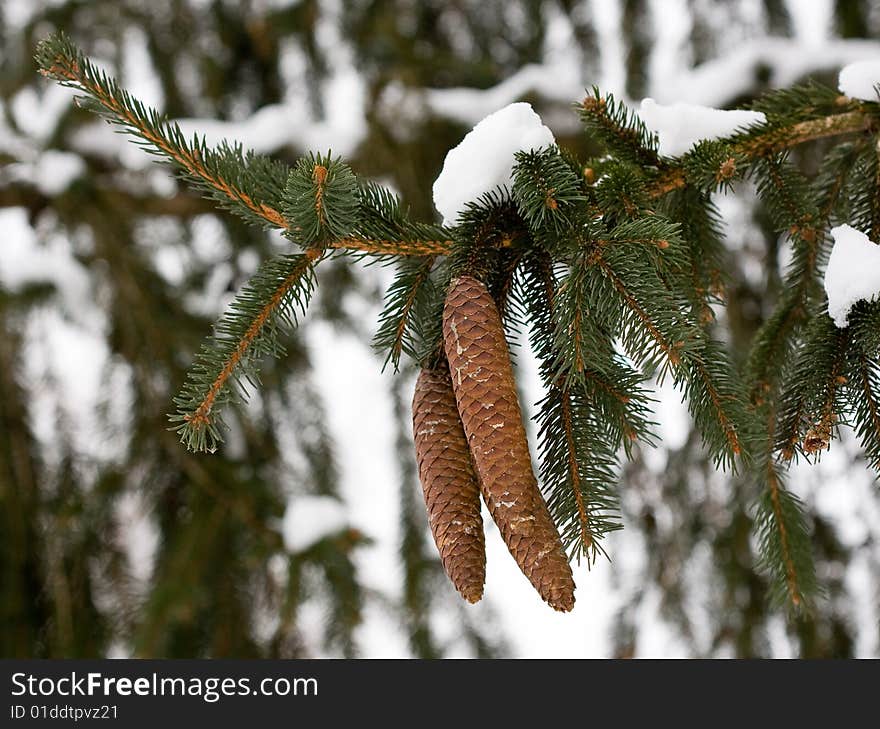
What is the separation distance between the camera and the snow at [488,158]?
2.62 ft

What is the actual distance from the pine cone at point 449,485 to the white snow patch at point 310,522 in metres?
1.09

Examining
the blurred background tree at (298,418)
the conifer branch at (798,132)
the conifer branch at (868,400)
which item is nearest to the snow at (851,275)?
the conifer branch at (868,400)

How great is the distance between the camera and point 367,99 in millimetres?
2207

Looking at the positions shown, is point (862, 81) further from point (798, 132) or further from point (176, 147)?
point (176, 147)

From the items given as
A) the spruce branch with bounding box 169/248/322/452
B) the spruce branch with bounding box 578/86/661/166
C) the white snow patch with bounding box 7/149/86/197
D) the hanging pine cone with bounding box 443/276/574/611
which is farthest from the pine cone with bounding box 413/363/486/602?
the white snow patch with bounding box 7/149/86/197

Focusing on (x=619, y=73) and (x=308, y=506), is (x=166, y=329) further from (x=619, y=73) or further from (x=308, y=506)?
(x=619, y=73)

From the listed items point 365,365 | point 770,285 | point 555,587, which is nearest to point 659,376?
point 555,587

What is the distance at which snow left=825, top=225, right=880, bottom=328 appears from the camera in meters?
0.74

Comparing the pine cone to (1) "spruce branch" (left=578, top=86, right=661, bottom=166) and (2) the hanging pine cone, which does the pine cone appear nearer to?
(2) the hanging pine cone

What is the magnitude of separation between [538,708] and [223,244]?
61.9 inches

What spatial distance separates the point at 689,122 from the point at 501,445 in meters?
0.47

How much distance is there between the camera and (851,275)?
0.75m

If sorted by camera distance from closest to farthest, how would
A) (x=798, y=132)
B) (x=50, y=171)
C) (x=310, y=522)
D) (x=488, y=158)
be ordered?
(x=488, y=158) < (x=798, y=132) < (x=310, y=522) < (x=50, y=171)

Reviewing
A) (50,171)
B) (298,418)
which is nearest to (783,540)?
(298,418)
